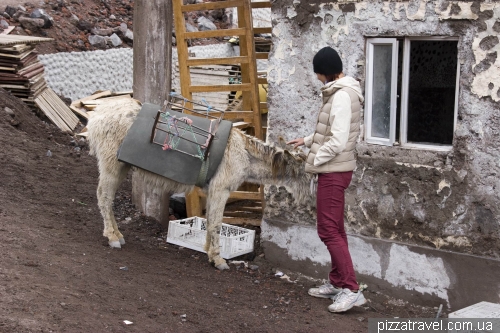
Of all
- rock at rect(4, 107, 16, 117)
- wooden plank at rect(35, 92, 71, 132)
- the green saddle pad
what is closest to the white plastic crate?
the green saddle pad

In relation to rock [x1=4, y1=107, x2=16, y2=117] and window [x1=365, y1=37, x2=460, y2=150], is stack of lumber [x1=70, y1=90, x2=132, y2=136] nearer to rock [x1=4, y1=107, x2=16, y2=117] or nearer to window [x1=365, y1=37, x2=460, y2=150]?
rock [x1=4, y1=107, x2=16, y2=117]

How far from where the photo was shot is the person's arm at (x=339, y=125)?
4695 millimetres

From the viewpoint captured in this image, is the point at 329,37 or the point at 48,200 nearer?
the point at 329,37

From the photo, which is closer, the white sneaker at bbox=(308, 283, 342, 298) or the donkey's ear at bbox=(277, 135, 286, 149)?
the white sneaker at bbox=(308, 283, 342, 298)

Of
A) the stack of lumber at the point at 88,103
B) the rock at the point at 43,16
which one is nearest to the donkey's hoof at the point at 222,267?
the stack of lumber at the point at 88,103

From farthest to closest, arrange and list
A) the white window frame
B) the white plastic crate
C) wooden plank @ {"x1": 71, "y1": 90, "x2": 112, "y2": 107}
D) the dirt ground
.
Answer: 1. wooden plank @ {"x1": 71, "y1": 90, "x2": 112, "y2": 107}
2. the white plastic crate
3. the white window frame
4. the dirt ground

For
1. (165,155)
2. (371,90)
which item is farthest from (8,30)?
(371,90)

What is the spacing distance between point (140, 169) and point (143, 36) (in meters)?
1.82

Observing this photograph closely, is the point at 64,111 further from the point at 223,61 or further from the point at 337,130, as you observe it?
the point at 337,130

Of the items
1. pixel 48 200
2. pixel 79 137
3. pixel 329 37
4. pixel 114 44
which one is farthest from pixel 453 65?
pixel 114 44

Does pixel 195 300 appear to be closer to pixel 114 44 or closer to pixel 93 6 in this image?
pixel 114 44

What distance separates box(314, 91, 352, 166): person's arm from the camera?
15.4ft

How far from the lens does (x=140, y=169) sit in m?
6.01

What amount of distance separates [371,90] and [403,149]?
0.60 m
